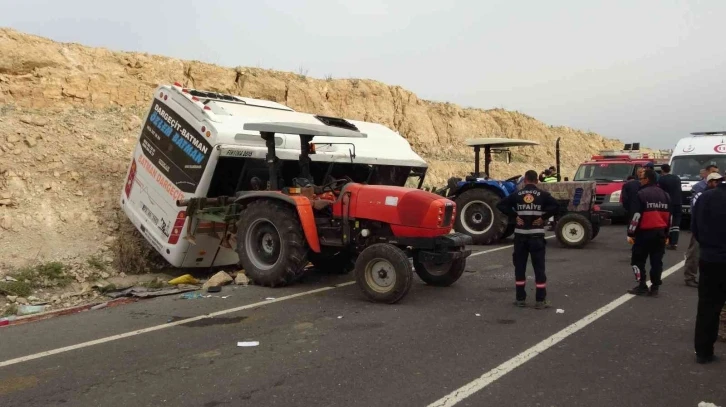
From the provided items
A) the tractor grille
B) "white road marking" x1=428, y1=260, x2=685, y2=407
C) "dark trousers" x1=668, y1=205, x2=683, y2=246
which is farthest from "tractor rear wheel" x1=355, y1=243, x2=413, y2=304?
"dark trousers" x1=668, y1=205, x2=683, y2=246

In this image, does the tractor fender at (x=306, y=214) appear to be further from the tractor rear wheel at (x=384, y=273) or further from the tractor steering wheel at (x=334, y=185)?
the tractor rear wheel at (x=384, y=273)

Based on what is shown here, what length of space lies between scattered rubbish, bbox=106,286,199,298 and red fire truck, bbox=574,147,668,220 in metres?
12.2

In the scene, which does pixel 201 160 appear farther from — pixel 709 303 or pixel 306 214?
pixel 709 303


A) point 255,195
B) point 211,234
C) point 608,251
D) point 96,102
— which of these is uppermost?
point 96,102

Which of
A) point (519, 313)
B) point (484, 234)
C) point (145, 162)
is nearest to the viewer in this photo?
point (519, 313)

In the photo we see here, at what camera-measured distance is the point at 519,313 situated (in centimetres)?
684

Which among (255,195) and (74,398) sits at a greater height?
(255,195)

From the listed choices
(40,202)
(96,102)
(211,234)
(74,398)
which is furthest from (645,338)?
(96,102)

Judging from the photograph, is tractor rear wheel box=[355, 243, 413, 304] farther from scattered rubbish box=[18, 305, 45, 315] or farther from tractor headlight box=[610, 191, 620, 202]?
tractor headlight box=[610, 191, 620, 202]

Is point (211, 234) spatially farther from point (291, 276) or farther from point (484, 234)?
point (484, 234)

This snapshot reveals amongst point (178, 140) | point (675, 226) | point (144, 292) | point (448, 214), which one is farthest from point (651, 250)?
point (178, 140)

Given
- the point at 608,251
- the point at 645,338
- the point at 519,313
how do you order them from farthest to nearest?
the point at 608,251 → the point at 519,313 → the point at 645,338

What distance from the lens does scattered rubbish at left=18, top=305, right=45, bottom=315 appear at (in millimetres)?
7785

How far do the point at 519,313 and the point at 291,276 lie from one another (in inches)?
122
